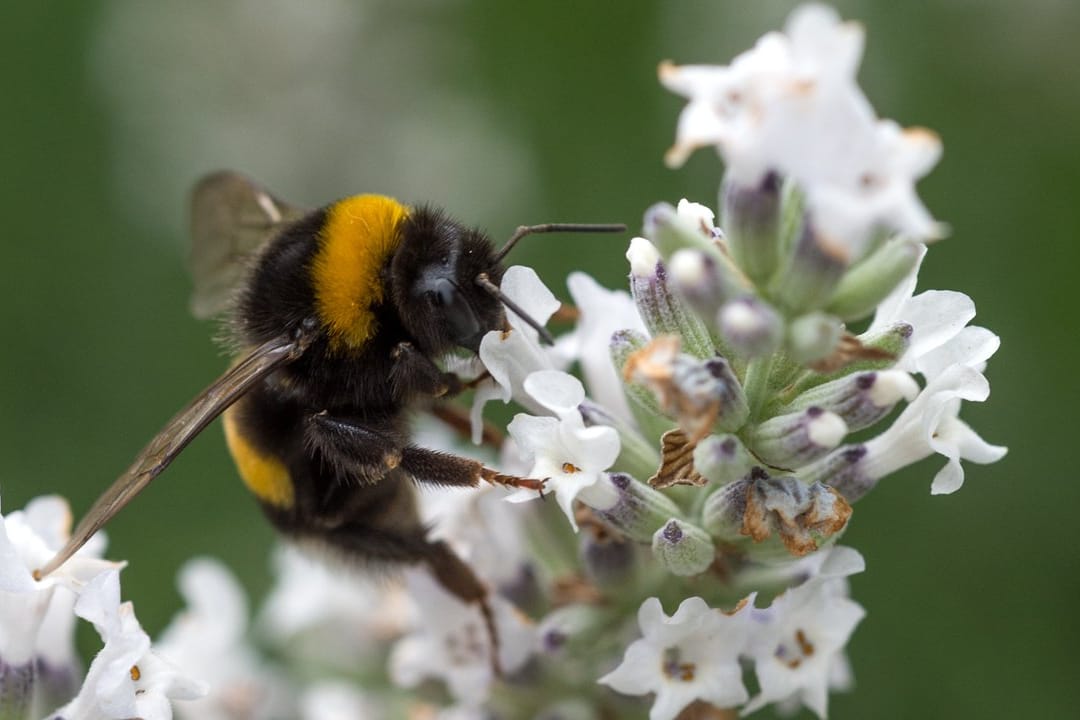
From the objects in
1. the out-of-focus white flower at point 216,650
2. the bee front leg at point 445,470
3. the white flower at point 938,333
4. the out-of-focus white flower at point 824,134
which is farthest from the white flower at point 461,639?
the out-of-focus white flower at point 824,134

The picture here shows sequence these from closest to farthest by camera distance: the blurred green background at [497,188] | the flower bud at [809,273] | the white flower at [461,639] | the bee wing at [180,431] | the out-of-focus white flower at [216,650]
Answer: the flower bud at [809,273]
the bee wing at [180,431]
the white flower at [461,639]
the out-of-focus white flower at [216,650]
the blurred green background at [497,188]

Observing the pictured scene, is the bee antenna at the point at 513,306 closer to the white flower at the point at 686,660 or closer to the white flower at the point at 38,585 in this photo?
the white flower at the point at 686,660

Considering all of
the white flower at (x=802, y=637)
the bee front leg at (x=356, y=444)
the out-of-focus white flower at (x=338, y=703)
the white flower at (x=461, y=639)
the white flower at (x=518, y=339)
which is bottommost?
the out-of-focus white flower at (x=338, y=703)

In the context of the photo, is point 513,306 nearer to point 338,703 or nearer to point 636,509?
point 636,509

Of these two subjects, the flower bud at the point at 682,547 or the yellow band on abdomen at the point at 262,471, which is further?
the yellow band on abdomen at the point at 262,471

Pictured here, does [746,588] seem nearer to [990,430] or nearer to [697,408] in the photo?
[697,408]

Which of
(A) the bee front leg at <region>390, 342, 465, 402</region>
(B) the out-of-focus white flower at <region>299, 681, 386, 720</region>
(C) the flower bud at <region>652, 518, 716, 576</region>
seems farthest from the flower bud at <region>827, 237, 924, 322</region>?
(B) the out-of-focus white flower at <region>299, 681, 386, 720</region>
